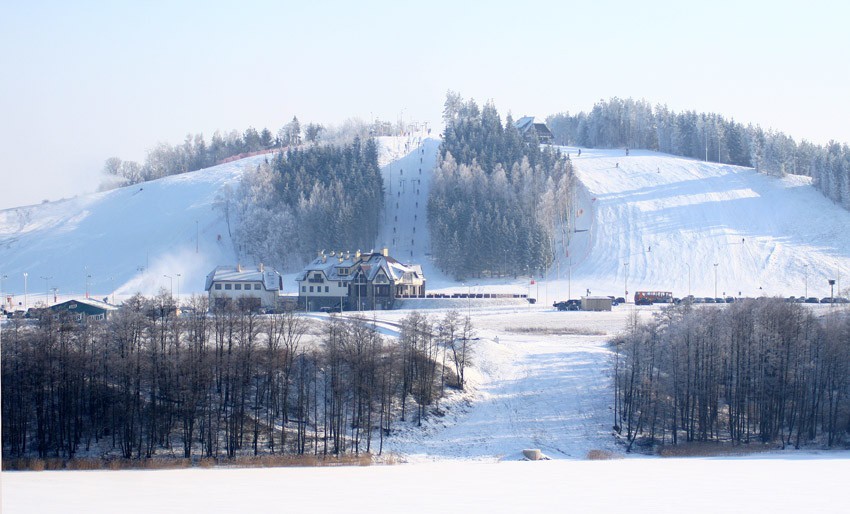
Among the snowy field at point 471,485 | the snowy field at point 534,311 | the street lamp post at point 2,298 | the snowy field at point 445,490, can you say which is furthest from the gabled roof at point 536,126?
the snowy field at point 445,490

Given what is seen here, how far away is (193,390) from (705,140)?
131 m

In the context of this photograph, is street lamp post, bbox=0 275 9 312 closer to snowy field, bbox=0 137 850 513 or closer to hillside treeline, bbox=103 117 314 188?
snowy field, bbox=0 137 850 513

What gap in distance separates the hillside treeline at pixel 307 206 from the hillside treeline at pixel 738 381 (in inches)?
2460

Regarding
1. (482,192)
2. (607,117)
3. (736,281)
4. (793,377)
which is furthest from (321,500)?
(607,117)

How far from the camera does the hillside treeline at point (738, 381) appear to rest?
40.5 metres

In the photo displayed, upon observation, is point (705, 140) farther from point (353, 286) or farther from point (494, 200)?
point (353, 286)

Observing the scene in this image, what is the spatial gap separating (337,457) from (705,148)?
5141 inches

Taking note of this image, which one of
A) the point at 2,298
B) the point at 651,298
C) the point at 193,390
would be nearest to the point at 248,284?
the point at 2,298

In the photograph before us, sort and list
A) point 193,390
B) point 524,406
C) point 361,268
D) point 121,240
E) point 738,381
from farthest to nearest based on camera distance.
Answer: point 121,240
point 361,268
point 524,406
point 738,381
point 193,390

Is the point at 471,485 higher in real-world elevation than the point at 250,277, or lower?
lower

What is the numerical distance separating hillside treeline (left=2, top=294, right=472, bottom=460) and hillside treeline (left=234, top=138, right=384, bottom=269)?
6006 cm

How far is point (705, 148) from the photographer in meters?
153

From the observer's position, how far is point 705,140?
502ft

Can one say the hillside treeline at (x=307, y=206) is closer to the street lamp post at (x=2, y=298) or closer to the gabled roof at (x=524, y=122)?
the street lamp post at (x=2, y=298)
